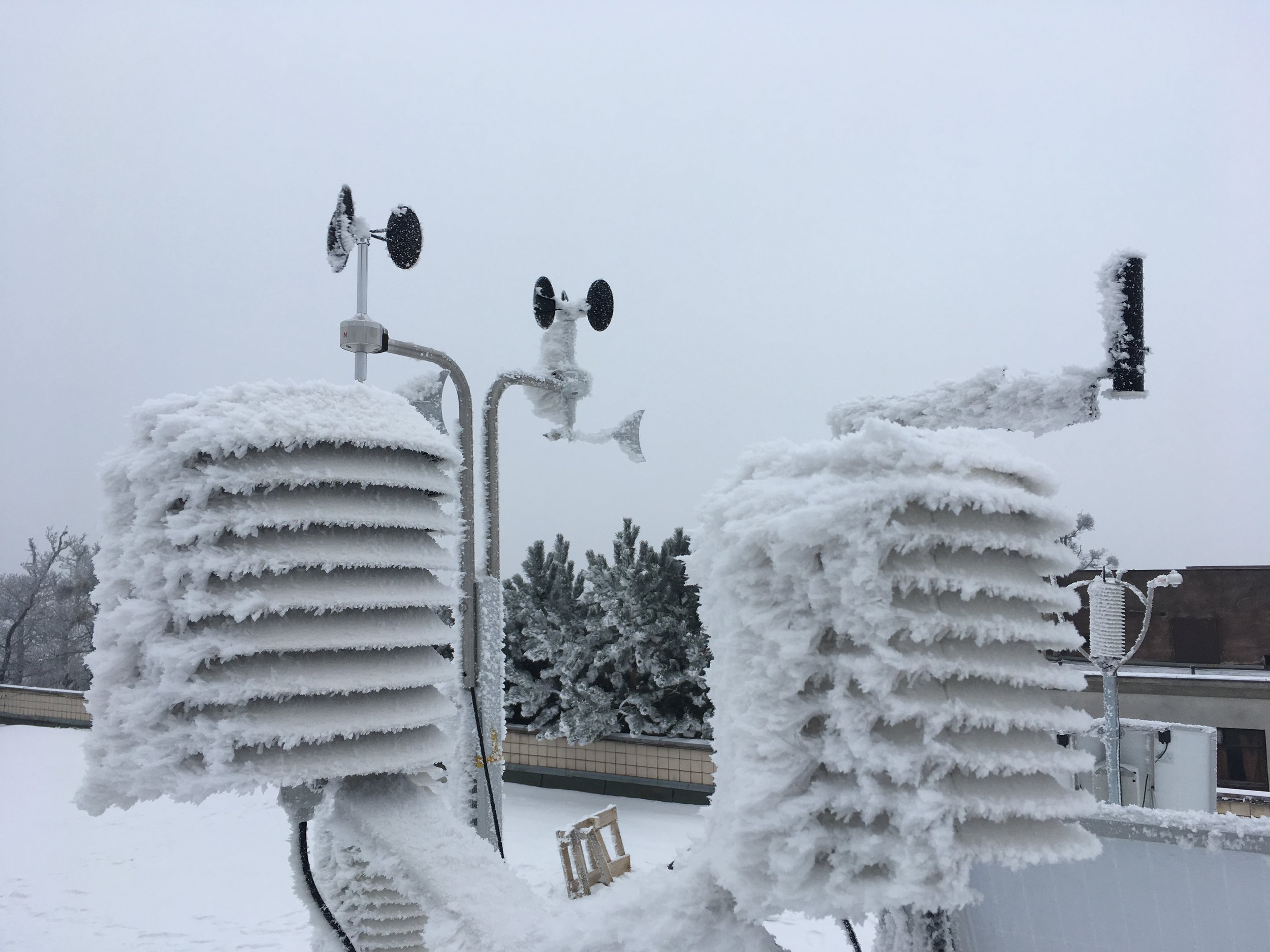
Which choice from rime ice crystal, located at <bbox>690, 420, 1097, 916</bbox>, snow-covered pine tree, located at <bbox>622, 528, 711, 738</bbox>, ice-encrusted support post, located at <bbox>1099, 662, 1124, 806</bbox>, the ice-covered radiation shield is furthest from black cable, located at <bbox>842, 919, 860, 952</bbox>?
snow-covered pine tree, located at <bbox>622, 528, 711, 738</bbox>

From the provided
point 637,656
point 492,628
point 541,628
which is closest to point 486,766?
point 492,628

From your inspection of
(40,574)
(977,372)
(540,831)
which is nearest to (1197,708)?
(540,831)

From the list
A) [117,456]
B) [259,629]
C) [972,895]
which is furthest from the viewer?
[117,456]

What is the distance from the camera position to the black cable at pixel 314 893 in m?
1.18

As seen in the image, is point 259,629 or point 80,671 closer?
point 259,629

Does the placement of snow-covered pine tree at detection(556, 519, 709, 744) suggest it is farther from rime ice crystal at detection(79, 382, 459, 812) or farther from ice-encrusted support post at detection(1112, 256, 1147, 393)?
ice-encrusted support post at detection(1112, 256, 1147, 393)

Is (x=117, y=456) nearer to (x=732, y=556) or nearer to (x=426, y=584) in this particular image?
(x=426, y=584)

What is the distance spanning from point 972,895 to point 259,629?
778mm

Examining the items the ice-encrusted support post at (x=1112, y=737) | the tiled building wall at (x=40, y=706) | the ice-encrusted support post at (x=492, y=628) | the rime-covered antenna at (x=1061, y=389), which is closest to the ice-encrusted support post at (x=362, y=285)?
the ice-encrusted support post at (x=492, y=628)

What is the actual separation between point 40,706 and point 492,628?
13.0m

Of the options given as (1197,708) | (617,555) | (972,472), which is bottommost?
(1197,708)

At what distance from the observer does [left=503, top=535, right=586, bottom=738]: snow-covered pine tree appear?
8789mm

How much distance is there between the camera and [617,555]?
8.89 metres

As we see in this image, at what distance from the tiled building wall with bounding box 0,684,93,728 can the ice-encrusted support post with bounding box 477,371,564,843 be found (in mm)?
11832
